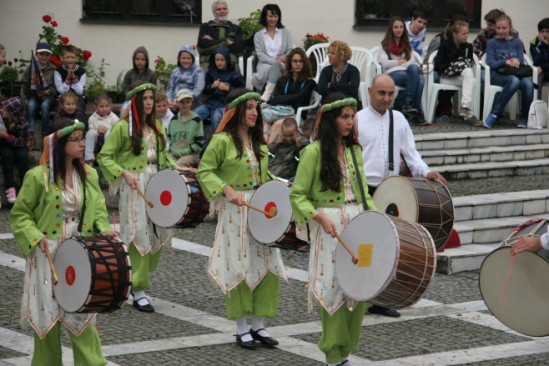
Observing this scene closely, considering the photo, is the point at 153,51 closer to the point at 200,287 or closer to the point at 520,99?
the point at 520,99

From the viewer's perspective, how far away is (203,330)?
9797 mm

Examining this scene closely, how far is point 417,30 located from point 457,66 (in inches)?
28.3

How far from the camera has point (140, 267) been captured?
10.7 metres

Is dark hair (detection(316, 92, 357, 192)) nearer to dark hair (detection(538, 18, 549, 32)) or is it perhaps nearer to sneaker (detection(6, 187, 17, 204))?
sneaker (detection(6, 187, 17, 204))

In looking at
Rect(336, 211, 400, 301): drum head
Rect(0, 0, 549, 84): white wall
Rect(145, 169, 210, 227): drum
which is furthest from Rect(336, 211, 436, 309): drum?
Rect(0, 0, 549, 84): white wall

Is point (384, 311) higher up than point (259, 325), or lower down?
lower down

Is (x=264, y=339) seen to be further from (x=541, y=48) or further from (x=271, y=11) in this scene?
(x=541, y=48)

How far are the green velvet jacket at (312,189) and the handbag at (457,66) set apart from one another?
9149mm

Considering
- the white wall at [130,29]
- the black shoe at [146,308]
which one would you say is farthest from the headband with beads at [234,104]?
the white wall at [130,29]

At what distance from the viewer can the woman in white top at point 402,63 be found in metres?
17.0

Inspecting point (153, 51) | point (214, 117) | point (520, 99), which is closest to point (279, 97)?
point (214, 117)

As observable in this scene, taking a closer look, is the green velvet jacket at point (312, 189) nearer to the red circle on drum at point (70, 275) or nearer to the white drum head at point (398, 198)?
the white drum head at point (398, 198)

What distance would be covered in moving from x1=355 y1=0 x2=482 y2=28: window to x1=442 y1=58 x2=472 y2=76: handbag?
5.14 ft

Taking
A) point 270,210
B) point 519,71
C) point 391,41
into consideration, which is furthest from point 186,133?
point 270,210
